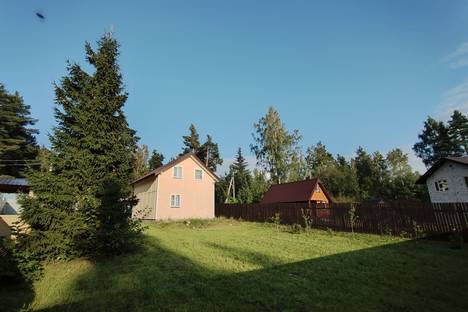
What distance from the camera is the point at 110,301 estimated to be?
14.9 feet

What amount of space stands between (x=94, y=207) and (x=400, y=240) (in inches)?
490

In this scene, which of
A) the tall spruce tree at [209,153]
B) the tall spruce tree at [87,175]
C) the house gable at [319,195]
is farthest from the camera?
the tall spruce tree at [209,153]

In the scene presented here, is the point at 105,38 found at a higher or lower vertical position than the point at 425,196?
higher

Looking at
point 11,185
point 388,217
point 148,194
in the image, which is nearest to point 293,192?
point 388,217

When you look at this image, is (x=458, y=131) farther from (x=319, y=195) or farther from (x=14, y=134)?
(x=14, y=134)

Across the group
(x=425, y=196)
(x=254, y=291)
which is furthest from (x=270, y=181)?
(x=254, y=291)

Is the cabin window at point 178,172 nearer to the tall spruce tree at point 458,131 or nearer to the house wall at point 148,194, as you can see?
the house wall at point 148,194

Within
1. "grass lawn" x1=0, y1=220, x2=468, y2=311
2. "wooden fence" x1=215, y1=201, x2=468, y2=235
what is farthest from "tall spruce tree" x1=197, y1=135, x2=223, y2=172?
"grass lawn" x1=0, y1=220, x2=468, y2=311

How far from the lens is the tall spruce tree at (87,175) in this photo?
7.51 meters

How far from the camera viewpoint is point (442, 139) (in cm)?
4591

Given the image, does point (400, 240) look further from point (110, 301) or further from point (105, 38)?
point (105, 38)

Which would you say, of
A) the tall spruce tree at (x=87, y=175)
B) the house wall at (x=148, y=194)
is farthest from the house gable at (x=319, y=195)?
the tall spruce tree at (x=87, y=175)

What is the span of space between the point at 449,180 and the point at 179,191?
26686 mm

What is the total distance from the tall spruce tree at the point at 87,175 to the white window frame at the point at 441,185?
94.6ft
